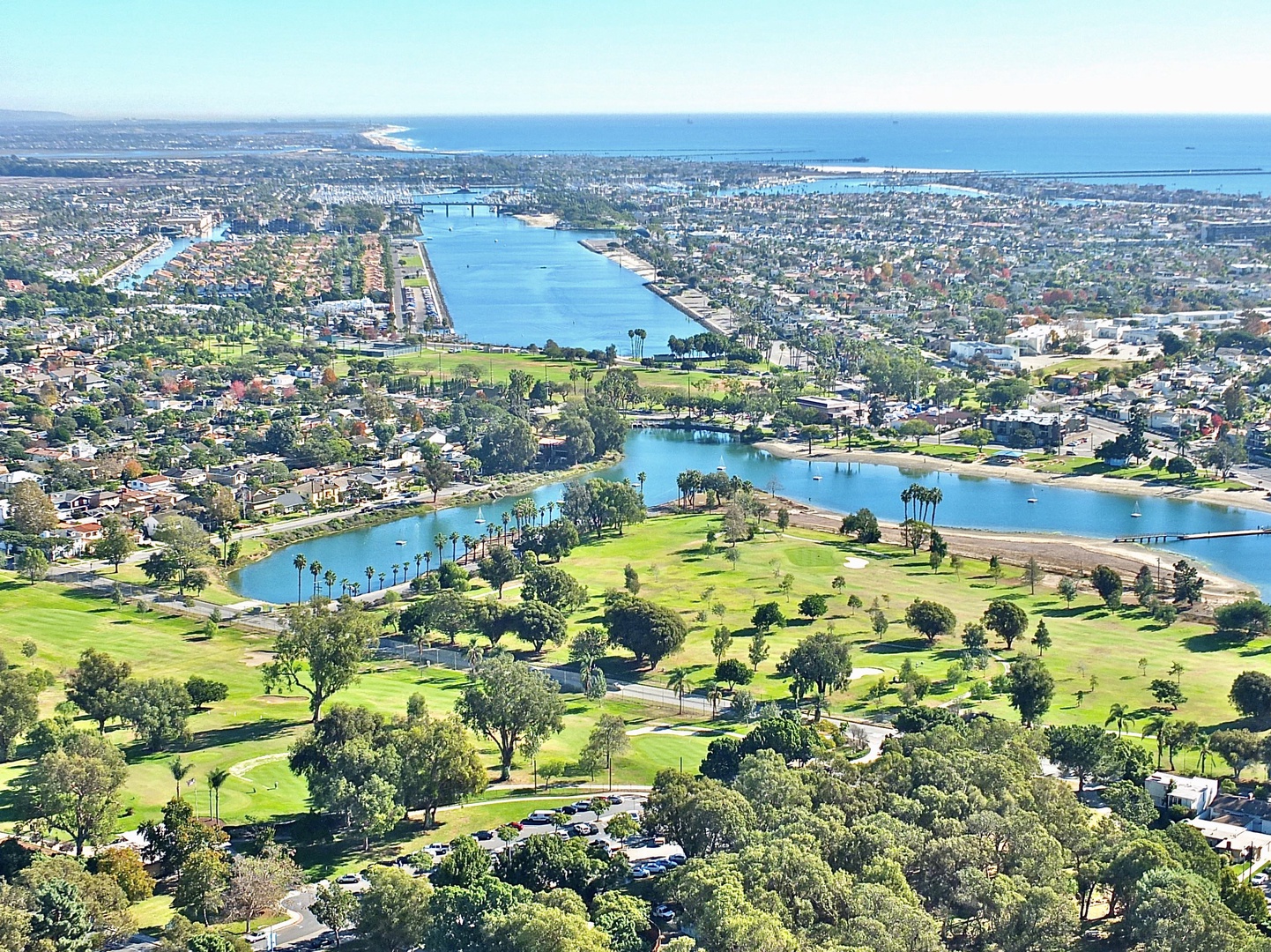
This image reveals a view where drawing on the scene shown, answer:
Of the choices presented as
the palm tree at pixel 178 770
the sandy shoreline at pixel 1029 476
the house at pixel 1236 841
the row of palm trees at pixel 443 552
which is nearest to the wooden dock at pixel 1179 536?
the sandy shoreline at pixel 1029 476

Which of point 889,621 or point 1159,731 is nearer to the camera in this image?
point 1159,731

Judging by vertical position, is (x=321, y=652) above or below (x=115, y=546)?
above

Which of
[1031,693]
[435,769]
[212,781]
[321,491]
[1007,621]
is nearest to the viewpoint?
[435,769]

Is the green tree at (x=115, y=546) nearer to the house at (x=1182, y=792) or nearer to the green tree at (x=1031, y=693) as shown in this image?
the green tree at (x=1031, y=693)

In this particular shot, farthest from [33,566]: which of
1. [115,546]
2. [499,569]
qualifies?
[499,569]

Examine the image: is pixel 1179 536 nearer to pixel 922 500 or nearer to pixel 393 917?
pixel 922 500

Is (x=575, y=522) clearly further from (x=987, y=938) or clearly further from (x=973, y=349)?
(x=973, y=349)

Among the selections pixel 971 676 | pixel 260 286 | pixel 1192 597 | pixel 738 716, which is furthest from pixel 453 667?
pixel 260 286
